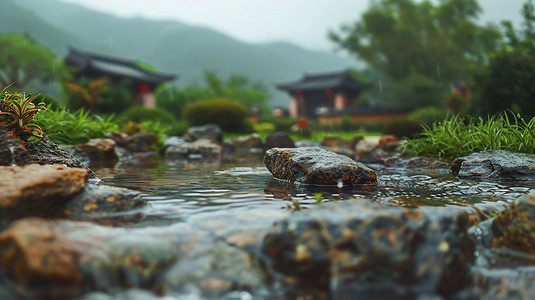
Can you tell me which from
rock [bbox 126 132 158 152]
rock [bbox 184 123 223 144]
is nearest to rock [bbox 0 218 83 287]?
rock [bbox 126 132 158 152]

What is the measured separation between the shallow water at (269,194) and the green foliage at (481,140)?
72.3 inches

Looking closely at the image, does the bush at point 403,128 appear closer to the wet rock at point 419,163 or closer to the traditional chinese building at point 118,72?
the wet rock at point 419,163

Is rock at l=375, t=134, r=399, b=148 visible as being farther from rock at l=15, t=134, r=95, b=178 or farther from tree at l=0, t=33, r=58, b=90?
tree at l=0, t=33, r=58, b=90

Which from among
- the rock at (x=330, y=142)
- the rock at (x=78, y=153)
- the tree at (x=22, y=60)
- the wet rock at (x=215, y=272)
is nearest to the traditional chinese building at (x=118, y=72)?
the tree at (x=22, y=60)

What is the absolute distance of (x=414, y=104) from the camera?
26938mm

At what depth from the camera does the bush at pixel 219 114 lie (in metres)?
17.0

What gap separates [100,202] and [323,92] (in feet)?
111

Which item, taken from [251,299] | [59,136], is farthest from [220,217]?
[59,136]

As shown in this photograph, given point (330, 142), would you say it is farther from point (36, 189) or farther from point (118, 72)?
point (118, 72)

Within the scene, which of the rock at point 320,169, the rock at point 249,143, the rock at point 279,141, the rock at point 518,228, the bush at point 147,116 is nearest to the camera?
the rock at point 518,228

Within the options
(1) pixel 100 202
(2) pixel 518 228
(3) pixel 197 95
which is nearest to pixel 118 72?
(3) pixel 197 95

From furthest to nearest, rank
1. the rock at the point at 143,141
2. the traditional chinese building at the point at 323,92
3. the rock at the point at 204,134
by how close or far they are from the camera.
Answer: the traditional chinese building at the point at 323,92
the rock at the point at 204,134
the rock at the point at 143,141

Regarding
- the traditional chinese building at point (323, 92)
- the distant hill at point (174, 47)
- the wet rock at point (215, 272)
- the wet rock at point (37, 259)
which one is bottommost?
the wet rock at point (215, 272)

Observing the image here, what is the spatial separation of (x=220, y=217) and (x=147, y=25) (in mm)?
118235
